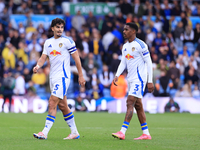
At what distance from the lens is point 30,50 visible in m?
22.7

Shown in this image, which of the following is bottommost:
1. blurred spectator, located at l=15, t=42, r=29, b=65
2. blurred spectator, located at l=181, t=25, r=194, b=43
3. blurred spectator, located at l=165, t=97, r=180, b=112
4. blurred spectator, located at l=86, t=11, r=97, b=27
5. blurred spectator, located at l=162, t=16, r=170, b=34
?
blurred spectator, located at l=165, t=97, r=180, b=112

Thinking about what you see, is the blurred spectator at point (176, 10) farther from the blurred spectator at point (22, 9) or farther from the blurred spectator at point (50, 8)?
the blurred spectator at point (22, 9)

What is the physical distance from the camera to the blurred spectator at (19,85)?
2026 cm

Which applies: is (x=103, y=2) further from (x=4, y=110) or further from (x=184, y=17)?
(x=4, y=110)

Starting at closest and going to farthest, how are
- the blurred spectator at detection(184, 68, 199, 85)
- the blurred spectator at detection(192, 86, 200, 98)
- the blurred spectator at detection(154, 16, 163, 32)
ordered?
the blurred spectator at detection(192, 86, 200, 98) → the blurred spectator at detection(184, 68, 199, 85) → the blurred spectator at detection(154, 16, 163, 32)

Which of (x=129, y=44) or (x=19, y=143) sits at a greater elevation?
(x=129, y=44)

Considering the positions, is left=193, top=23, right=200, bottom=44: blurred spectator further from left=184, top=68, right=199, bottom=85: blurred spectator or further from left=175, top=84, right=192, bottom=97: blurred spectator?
left=175, top=84, right=192, bottom=97: blurred spectator

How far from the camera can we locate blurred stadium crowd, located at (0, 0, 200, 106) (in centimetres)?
2100

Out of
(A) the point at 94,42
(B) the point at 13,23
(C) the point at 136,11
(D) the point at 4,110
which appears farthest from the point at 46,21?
(D) the point at 4,110

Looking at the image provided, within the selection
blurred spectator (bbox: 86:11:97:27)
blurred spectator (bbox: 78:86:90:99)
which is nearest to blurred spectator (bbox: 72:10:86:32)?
blurred spectator (bbox: 86:11:97:27)

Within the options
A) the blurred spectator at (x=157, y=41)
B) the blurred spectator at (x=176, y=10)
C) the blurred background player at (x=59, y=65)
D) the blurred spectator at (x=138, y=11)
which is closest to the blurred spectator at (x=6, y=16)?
the blurred spectator at (x=138, y=11)

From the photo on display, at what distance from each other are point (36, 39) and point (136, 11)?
661 cm

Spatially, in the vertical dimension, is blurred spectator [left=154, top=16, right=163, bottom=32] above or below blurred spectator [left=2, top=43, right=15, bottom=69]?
above

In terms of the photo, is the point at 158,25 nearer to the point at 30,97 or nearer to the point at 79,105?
the point at 79,105
